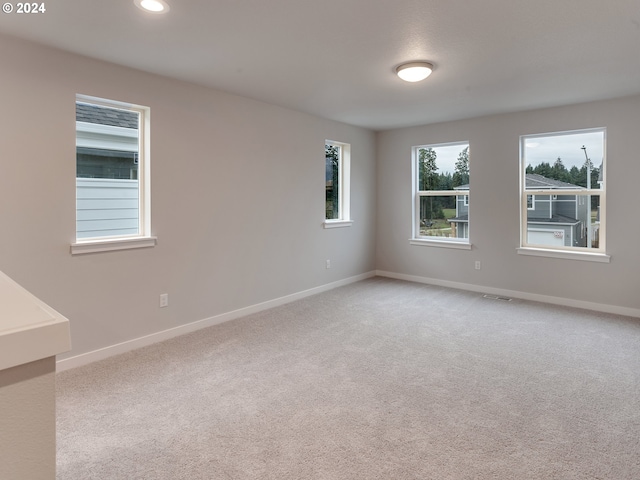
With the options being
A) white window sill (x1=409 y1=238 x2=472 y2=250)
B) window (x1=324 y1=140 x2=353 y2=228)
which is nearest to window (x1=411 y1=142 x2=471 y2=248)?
white window sill (x1=409 y1=238 x2=472 y2=250)

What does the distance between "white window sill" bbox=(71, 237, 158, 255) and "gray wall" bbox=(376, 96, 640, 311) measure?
3.85m

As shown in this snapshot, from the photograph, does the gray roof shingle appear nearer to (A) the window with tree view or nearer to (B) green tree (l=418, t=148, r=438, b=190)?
(A) the window with tree view

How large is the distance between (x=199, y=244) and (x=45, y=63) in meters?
1.84

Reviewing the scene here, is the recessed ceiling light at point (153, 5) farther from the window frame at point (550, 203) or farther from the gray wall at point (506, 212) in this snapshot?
the window frame at point (550, 203)

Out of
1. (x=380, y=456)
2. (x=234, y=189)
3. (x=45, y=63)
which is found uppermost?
(x=45, y=63)

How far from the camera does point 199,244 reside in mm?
3773

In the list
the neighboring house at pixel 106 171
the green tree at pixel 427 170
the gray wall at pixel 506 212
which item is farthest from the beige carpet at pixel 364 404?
the green tree at pixel 427 170

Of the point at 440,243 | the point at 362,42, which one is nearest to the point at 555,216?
the point at 440,243

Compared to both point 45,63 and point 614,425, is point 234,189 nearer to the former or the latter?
point 45,63

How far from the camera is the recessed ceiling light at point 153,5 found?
216 cm

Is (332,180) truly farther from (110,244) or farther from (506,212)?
(110,244)

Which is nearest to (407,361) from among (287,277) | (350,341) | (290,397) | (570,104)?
(350,341)

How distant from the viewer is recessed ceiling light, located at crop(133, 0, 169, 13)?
7.09 ft

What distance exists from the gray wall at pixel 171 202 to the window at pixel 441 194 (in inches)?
52.6
